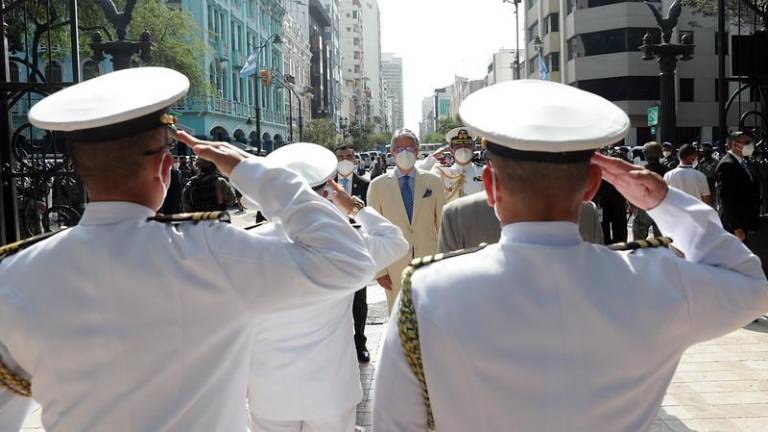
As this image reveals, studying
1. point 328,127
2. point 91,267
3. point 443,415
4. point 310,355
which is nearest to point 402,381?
point 443,415

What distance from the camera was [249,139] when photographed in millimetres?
52281

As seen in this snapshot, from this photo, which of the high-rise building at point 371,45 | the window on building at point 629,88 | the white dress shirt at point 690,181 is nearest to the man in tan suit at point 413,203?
the white dress shirt at point 690,181

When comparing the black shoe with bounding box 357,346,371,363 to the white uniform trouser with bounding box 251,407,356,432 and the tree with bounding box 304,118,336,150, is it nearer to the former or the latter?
the white uniform trouser with bounding box 251,407,356,432

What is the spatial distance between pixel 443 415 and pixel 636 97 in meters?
52.1

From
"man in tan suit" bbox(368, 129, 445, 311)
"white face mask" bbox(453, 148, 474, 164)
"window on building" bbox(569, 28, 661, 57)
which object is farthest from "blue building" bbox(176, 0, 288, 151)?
"man in tan suit" bbox(368, 129, 445, 311)

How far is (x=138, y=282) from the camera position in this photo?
1864 mm

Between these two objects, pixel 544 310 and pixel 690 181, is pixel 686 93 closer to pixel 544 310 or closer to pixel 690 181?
pixel 690 181

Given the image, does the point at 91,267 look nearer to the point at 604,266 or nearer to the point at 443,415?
the point at 443,415

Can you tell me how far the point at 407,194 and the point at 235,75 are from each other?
46.9 m

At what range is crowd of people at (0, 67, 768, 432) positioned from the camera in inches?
64.4

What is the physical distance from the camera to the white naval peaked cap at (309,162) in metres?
3.73

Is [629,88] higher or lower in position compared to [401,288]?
higher

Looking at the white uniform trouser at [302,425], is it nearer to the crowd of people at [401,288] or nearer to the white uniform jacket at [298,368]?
the white uniform jacket at [298,368]

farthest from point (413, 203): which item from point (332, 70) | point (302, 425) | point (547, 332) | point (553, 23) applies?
point (332, 70)
